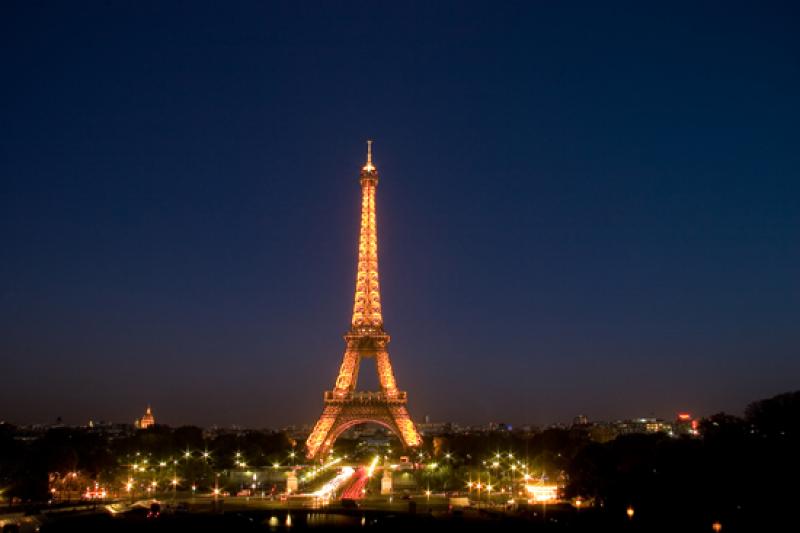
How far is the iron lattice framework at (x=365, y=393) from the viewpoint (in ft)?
289

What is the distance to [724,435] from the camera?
183ft

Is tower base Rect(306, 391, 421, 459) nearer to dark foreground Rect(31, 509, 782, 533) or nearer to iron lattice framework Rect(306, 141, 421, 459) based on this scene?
iron lattice framework Rect(306, 141, 421, 459)

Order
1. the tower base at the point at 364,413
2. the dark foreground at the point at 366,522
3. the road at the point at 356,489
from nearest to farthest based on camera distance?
the dark foreground at the point at 366,522 → the road at the point at 356,489 → the tower base at the point at 364,413

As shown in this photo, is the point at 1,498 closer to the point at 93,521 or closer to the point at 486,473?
the point at 93,521

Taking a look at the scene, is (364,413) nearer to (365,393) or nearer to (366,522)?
(365,393)

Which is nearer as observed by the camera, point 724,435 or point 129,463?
point 724,435

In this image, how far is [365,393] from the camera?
295ft

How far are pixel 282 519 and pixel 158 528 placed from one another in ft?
27.8

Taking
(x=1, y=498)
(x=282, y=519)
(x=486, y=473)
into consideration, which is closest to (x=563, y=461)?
(x=486, y=473)

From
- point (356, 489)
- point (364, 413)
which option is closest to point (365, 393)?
point (364, 413)

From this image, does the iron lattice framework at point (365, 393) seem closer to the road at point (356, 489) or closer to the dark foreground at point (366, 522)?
the road at point (356, 489)

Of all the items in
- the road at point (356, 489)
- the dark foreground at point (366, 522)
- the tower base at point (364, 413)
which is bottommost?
the dark foreground at point (366, 522)

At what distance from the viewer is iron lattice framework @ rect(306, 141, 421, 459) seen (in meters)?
88.1

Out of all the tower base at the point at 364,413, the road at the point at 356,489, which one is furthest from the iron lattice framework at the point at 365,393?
the road at the point at 356,489
